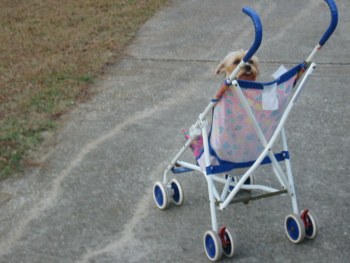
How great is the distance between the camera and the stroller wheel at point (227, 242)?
438 cm

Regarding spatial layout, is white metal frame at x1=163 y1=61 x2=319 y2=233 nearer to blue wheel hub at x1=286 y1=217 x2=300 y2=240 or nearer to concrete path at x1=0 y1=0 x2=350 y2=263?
blue wheel hub at x1=286 y1=217 x2=300 y2=240

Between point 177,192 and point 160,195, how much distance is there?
126 mm

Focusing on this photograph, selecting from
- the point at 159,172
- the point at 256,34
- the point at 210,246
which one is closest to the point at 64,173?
the point at 159,172

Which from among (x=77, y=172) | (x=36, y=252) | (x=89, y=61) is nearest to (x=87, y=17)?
(x=89, y=61)

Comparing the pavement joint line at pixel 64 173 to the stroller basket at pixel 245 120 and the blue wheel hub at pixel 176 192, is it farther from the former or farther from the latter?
the stroller basket at pixel 245 120

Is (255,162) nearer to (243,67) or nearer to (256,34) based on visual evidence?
(243,67)

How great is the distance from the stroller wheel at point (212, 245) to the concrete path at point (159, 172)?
0.27 ft

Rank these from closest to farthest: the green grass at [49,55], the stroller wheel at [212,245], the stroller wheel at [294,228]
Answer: the stroller wheel at [212,245], the stroller wheel at [294,228], the green grass at [49,55]

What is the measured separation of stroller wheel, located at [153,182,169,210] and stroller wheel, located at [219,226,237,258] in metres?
0.73

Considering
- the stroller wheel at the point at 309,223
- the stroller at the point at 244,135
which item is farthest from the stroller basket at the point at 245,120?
the stroller wheel at the point at 309,223

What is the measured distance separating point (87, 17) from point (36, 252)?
5.59 m

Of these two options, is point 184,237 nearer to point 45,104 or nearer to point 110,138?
point 110,138

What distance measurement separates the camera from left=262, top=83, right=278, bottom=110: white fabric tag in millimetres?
4227

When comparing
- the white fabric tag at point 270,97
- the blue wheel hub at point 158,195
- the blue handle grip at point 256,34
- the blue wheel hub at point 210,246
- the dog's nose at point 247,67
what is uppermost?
the blue handle grip at point 256,34
